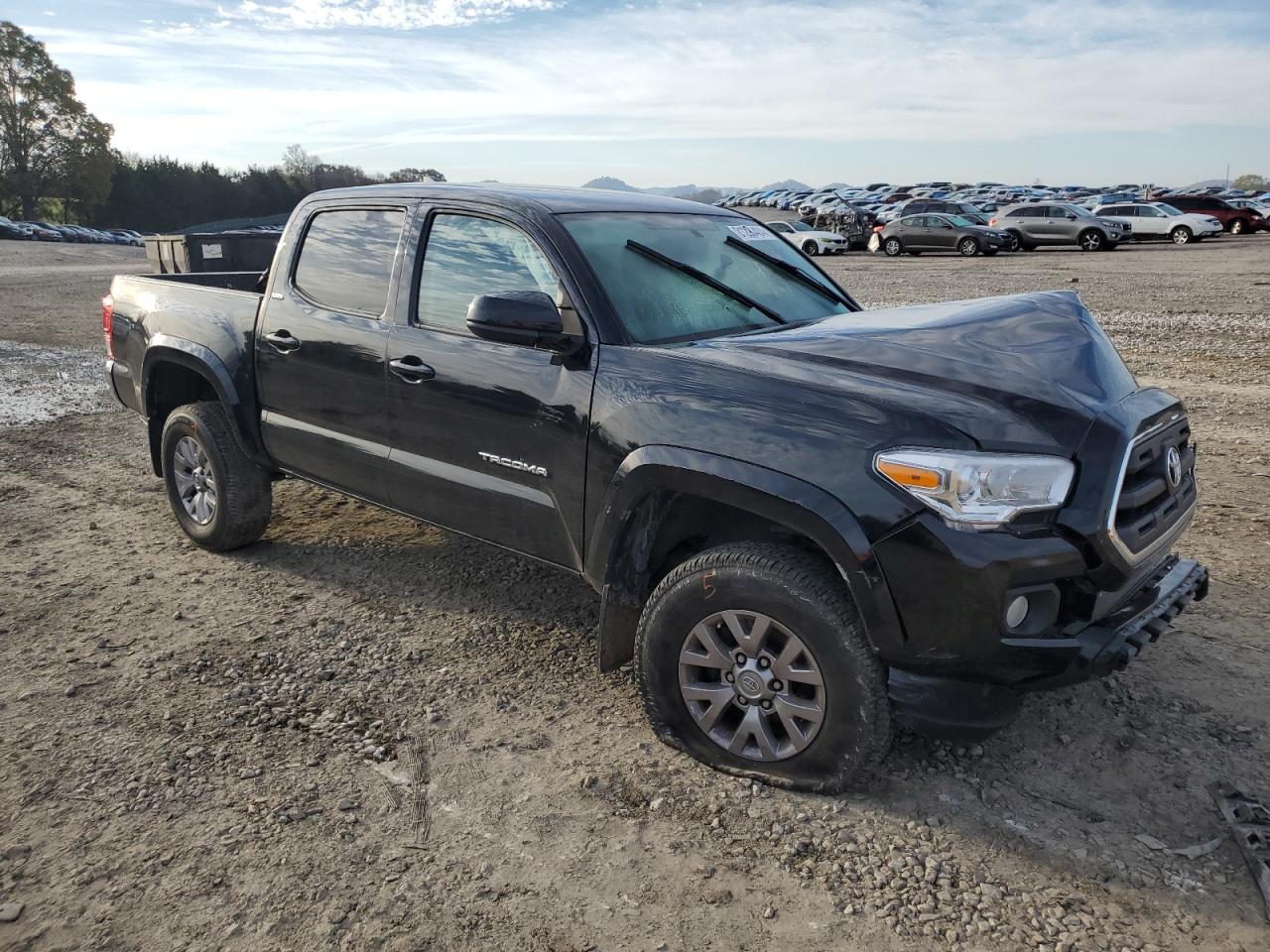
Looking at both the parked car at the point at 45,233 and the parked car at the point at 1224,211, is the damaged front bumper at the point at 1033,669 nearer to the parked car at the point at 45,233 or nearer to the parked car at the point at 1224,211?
the parked car at the point at 1224,211

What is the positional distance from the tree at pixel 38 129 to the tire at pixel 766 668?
73685 millimetres

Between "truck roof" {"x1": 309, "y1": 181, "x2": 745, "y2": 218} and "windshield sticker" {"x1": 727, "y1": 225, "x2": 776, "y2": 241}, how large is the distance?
0.35ft

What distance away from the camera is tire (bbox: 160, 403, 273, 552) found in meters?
5.06

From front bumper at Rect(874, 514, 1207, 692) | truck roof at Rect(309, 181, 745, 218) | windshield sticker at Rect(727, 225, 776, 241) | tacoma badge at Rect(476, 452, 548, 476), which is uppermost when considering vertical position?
truck roof at Rect(309, 181, 745, 218)

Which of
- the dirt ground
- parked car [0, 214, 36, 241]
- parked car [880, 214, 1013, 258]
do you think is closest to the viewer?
the dirt ground

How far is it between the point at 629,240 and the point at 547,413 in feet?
2.72

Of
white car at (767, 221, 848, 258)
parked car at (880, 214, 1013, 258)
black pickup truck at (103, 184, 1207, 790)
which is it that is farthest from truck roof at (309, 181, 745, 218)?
white car at (767, 221, 848, 258)

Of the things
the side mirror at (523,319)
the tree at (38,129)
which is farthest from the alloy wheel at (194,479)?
the tree at (38,129)

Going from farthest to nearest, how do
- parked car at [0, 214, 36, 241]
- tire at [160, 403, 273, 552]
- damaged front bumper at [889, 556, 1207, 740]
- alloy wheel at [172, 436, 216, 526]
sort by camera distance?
parked car at [0, 214, 36, 241] < alloy wheel at [172, 436, 216, 526] < tire at [160, 403, 273, 552] < damaged front bumper at [889, 556, 1207, 740]

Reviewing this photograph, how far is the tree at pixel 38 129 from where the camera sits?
2469 inches

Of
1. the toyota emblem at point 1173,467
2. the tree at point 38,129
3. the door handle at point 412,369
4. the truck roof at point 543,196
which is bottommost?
the toyota emblem at point 1173,467

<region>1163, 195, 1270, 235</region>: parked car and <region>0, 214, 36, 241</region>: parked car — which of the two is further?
<region>0, 214, 36, 241</region>: parked car

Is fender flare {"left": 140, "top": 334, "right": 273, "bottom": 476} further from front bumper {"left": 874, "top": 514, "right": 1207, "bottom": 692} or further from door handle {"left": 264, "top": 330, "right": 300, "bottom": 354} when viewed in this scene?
front bumper {"left": 874, "top": 514, "right": 1207, "bottom": 692}

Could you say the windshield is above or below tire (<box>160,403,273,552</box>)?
above
